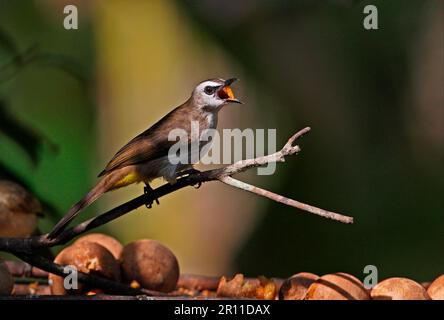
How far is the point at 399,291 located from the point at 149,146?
1.00 m

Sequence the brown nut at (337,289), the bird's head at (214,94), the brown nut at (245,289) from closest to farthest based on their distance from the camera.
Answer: the brown nut at (337,289) < the brown nut at (245,289) < the bird's head at (214,94)

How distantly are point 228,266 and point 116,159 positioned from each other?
140 centimetres

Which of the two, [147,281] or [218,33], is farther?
[218,33]

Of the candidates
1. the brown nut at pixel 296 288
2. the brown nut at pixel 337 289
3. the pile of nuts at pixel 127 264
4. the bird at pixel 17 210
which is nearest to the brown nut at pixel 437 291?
the brown nut at pixel 337 289

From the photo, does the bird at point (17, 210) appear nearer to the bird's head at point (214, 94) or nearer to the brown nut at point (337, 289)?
the bird's head at point (214, 94)

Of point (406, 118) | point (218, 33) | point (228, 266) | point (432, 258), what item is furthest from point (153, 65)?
point (432, 258)

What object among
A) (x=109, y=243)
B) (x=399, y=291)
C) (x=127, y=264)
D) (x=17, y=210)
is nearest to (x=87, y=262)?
(x=127, y=264)

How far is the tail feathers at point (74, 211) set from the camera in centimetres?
268

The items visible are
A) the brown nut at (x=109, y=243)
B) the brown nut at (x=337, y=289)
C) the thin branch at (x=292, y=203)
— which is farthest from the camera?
the brown nut at (x=109, y=243)

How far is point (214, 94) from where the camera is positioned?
2.98m

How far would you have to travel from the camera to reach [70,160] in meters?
3.75
